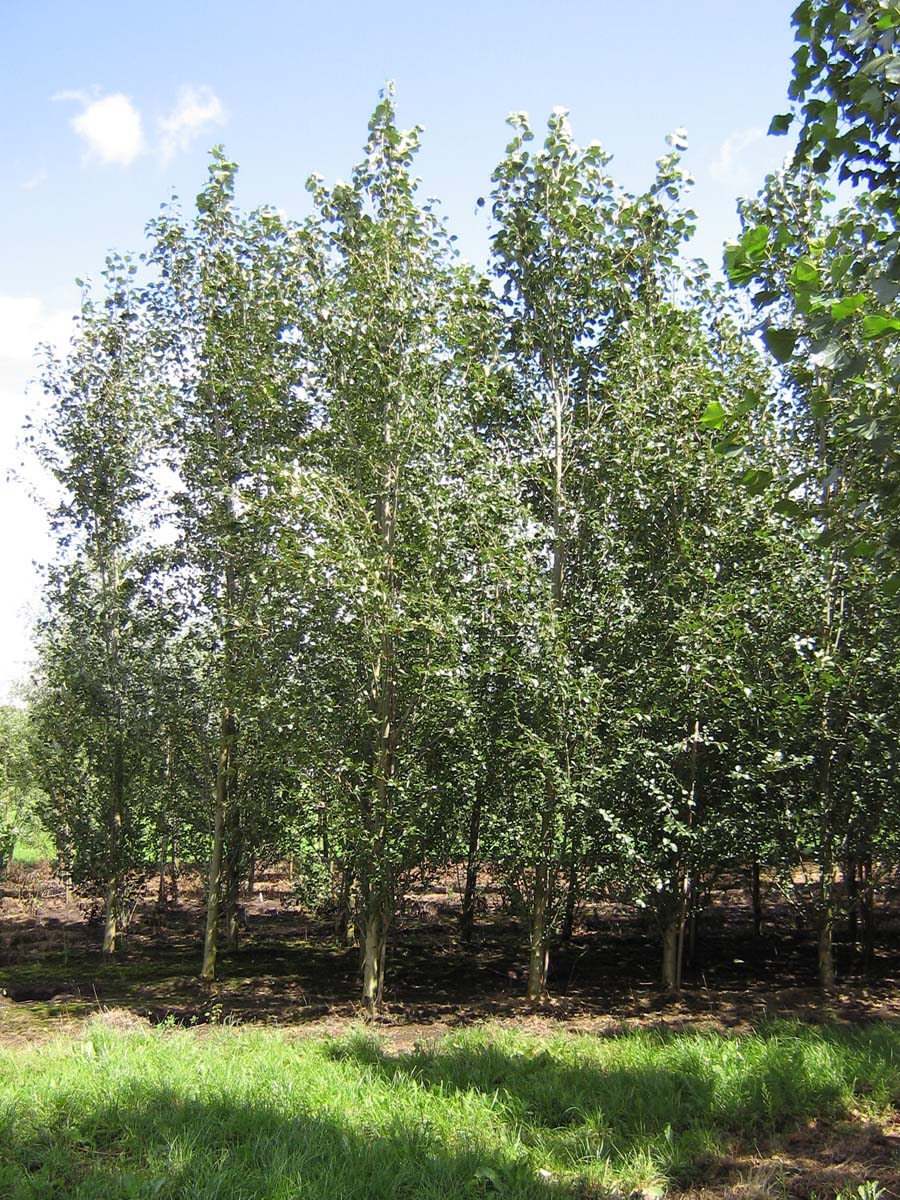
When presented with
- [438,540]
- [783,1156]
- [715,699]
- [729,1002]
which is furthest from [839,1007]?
[438,540]

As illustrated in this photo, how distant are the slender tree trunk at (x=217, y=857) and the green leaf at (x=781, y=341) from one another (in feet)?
30.8

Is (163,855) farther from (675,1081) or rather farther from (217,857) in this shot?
(675,1081)

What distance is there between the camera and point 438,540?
9000mm

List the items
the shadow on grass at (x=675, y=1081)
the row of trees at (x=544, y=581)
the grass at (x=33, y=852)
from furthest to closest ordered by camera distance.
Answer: the grass at (x=33, y=852), the row of trees at (x=544, y=581), the shadow on grass at (x=675, y=1081)

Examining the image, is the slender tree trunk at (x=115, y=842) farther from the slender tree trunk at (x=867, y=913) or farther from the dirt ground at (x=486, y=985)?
the slender tree trunk at (x=867, y=913)

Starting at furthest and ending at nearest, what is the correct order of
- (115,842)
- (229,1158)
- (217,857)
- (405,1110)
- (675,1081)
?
(115,842) < (217,857) < (675,1081) < (405,1110) < (229,1158)

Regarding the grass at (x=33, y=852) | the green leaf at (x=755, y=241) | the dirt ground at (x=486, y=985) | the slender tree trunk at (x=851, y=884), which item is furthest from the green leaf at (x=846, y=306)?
the grass at (x=33, y=852)

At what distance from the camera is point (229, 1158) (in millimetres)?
4059

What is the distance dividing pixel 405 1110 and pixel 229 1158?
1.28m

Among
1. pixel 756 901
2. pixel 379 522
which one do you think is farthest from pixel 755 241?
pixel 756 901

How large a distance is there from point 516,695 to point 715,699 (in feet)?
6.98

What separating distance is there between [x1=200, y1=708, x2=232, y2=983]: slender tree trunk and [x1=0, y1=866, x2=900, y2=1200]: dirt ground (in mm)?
360

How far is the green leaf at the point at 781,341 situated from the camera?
3104 millimetres

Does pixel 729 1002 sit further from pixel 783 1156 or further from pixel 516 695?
pixel 783 1156
